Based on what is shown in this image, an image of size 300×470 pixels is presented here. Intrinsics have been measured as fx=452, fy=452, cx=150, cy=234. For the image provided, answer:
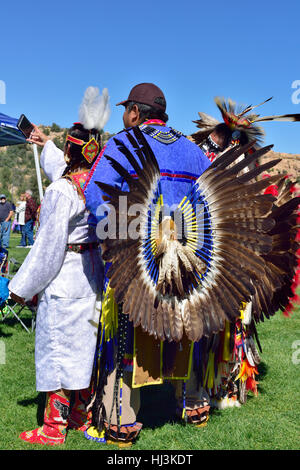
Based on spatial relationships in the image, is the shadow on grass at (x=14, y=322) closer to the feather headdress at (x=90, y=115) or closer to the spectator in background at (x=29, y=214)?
the feather headdress at (x=90, y=115)

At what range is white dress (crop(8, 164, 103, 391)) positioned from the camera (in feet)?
7.38

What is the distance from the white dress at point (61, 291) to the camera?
225 centimetres

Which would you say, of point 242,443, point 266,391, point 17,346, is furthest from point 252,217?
point 17,346

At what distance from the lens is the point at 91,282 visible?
7.83ft

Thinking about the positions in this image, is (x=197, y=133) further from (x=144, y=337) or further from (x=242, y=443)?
(x=242, y=443)

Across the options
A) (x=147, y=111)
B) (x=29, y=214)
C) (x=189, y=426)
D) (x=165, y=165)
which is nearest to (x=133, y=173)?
(x=165, y=165)

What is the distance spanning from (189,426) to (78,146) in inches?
66.5

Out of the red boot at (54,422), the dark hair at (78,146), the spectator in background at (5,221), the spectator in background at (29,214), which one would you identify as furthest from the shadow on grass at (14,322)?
the spectator in background at (29,214)

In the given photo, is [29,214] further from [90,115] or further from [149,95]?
[149,95]

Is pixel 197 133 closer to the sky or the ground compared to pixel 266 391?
closer to the sky

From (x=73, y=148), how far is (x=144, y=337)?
1040 mm

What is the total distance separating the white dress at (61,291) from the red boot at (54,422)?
97 mm

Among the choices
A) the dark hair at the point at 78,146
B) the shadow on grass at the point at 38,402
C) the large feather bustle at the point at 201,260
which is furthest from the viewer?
the shadow on grass at the point at 38,402

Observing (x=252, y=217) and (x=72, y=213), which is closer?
(x=252, y=217)
